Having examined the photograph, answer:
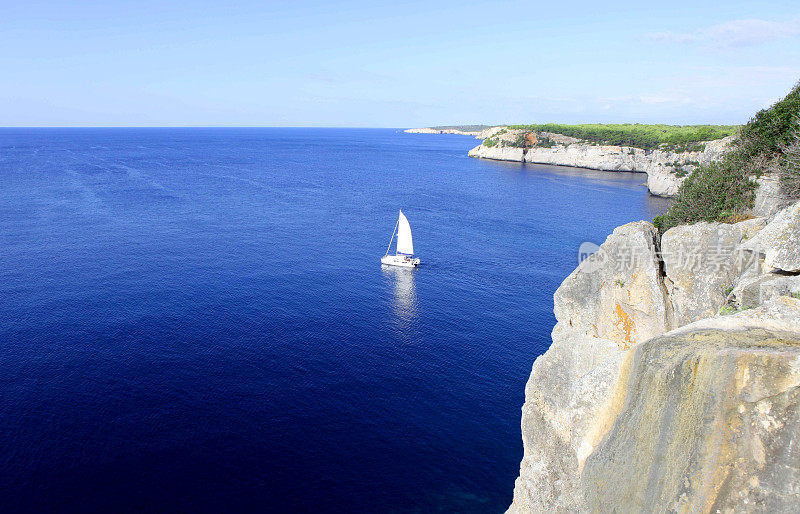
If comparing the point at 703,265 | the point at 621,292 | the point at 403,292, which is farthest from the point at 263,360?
the point at 703,265

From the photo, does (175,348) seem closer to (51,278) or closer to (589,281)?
(51,278)

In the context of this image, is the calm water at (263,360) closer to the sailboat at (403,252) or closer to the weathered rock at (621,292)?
the sailboat at (403,252)

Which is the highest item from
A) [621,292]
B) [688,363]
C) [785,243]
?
[785,243]

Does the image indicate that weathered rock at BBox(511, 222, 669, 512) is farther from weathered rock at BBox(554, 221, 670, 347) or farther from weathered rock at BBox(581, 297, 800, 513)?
weathered rock at BBox(581, 297, 800, 513)

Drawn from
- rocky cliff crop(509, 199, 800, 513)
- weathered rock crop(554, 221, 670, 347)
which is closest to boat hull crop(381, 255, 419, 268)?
rocky cliff crop(509, 199, 800, 513)

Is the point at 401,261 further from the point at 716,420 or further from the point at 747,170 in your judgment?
the point at 716,420

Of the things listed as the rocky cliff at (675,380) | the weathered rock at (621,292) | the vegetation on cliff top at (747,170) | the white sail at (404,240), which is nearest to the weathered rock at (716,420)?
the rocky cliff at (675,380)

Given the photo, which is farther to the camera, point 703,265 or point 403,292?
point 403,292

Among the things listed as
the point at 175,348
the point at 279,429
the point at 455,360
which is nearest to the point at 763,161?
the point at 455,360
